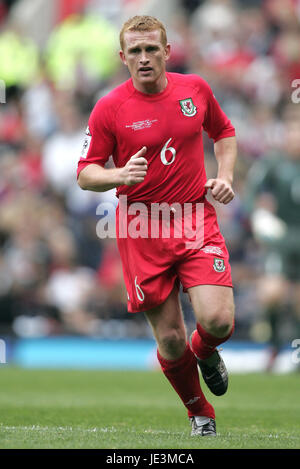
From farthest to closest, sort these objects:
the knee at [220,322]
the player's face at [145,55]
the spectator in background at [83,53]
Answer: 1. the spectator in background at [83,53]
2. the player's face at [145,55]
3. the knee at [220,322]

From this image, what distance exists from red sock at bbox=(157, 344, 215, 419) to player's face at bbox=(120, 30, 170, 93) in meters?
1.70

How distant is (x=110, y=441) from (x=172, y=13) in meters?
14.0

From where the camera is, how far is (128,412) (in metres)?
7.89

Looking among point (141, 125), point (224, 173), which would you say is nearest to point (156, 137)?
point (141, 125)

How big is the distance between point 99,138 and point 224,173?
2.76 feet

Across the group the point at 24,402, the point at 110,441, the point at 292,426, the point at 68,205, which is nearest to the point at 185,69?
the point at 68,205

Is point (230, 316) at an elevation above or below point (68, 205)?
below

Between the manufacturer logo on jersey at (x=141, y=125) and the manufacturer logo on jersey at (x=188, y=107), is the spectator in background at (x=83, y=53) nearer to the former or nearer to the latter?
the manufacturer logo on jersey at (x=188, y=107)

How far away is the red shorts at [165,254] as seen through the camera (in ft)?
20.0

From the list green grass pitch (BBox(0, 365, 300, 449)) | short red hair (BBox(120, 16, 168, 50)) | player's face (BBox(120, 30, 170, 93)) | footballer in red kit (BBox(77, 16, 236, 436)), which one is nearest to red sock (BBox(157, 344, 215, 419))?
footballer in red kit (BBox(77, 16, 236, 436))

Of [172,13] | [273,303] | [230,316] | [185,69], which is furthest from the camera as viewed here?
[172,13]

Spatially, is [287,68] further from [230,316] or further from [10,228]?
[230,316]

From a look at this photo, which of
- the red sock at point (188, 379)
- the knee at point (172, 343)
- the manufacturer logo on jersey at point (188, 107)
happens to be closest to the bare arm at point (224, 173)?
the manufacturer logo on jersey at point (188, 107)

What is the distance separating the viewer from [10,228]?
49.0 feet
